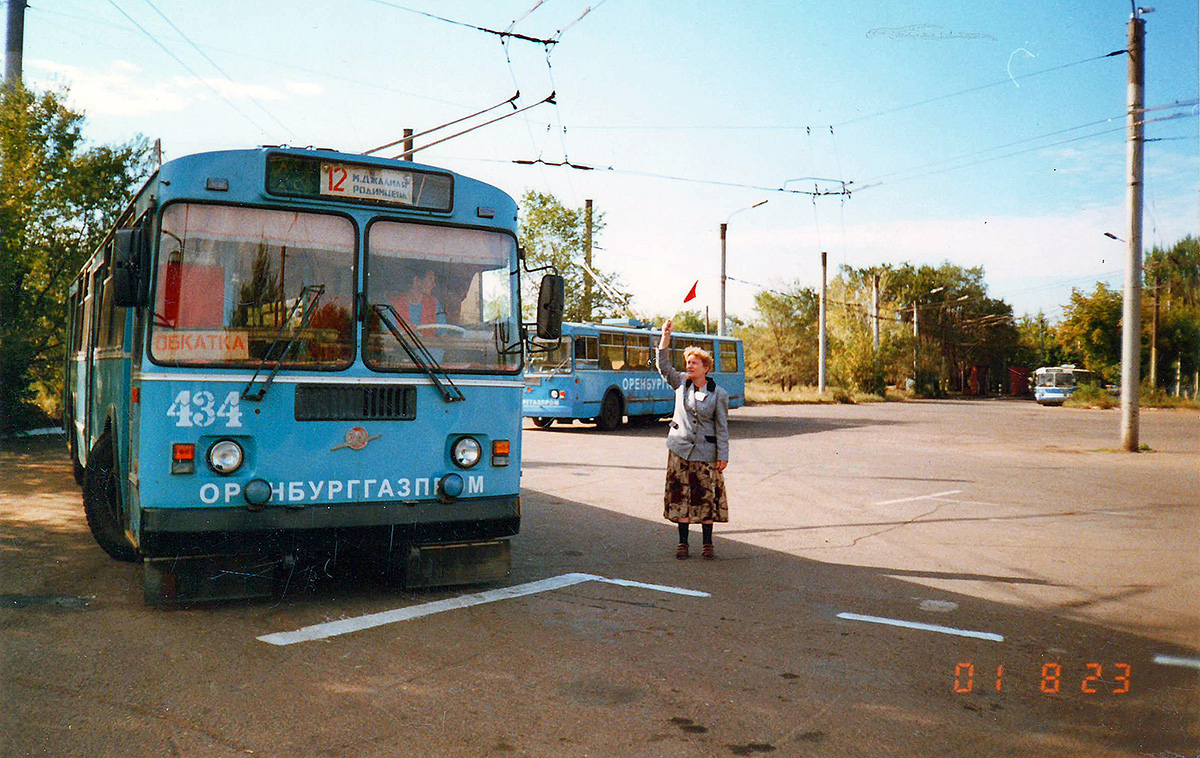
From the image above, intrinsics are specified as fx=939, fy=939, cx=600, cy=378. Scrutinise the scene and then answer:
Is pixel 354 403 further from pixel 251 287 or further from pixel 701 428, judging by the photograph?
pixel 701 428

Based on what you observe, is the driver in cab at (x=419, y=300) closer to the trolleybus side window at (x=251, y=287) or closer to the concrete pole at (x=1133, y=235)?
the trolleybus side window at (x=251, y=287)

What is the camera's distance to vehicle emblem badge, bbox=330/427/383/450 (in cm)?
592

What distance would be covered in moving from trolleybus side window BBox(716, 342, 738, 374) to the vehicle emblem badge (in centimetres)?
2517

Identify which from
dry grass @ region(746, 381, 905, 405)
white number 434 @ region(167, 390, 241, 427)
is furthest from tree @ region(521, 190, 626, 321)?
white number 434 @ region(167, 390, 241, 427)

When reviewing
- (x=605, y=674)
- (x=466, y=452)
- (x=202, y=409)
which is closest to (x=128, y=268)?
(x=202, y=409)

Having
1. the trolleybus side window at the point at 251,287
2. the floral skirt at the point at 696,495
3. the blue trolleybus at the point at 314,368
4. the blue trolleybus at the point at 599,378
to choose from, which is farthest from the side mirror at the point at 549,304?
the blue trolleybus at the point at 599,378

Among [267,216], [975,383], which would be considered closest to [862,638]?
[267,216]

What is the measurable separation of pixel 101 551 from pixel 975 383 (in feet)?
285

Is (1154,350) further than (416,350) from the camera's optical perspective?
Yes

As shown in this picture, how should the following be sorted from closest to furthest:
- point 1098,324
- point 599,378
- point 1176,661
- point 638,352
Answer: point 1176,661 → point 599,378 → point 638,352 → point 1098,324

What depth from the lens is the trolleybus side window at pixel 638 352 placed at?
83.3 feet

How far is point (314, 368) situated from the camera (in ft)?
19.1

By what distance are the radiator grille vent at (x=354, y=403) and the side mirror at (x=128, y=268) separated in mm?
1063

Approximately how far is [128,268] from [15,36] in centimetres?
1263
